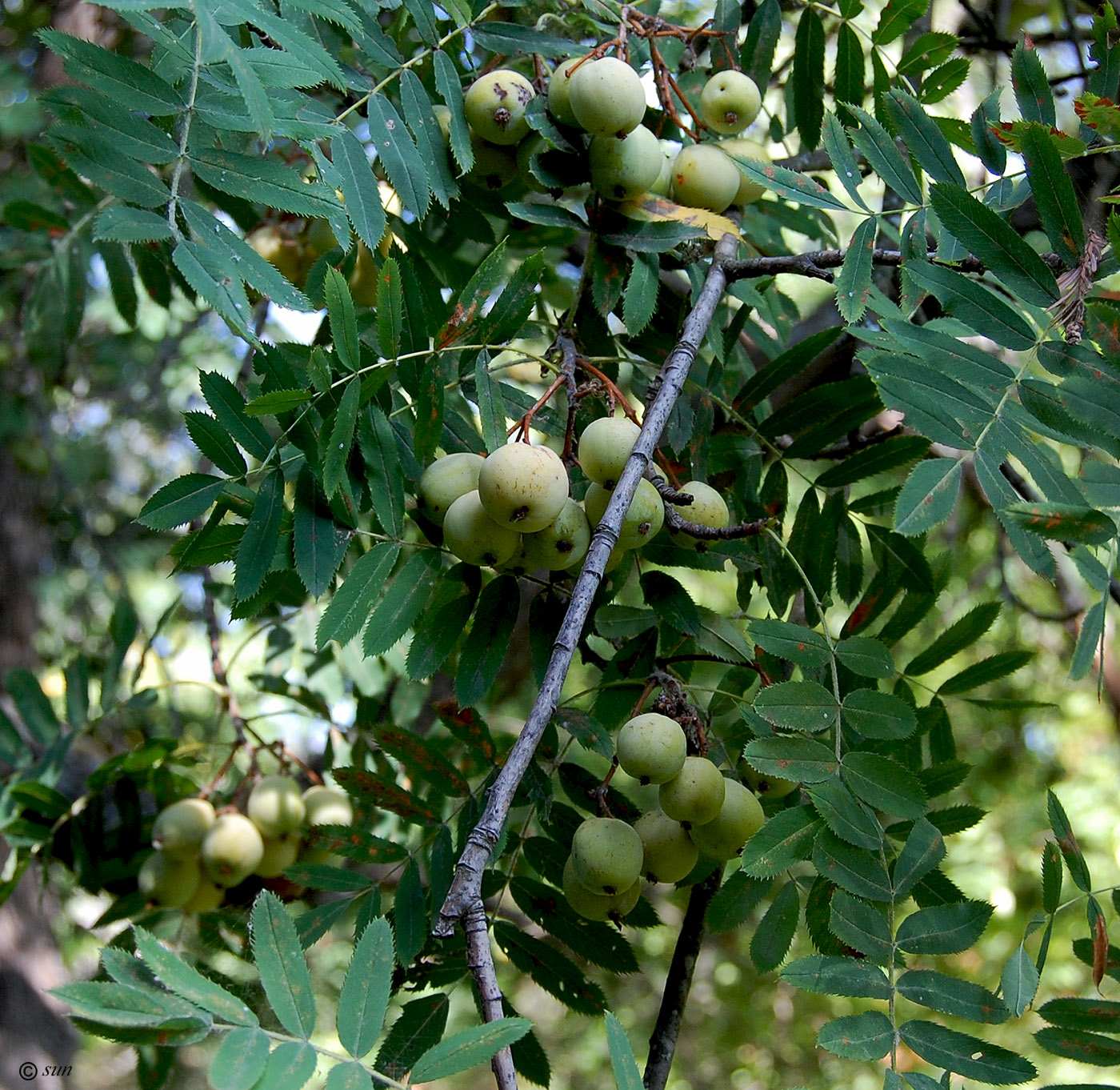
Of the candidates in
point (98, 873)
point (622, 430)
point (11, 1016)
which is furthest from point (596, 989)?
point (11, 1016)

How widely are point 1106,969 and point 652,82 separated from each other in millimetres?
1283

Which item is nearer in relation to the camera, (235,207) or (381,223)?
(381,223)

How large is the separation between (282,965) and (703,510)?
59 cm

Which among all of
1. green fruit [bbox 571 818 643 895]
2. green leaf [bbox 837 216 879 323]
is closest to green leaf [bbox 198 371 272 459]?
green fruit [bbox 571 818 643 895]

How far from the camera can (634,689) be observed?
49.3 inches

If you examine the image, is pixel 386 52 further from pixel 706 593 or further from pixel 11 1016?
pixel 706 593

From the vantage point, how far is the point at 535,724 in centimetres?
77

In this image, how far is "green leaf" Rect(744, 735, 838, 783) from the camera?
950 millimetres

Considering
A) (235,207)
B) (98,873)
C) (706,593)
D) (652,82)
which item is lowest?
(706,593)

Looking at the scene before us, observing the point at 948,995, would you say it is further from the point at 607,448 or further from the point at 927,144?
the point at 927,144

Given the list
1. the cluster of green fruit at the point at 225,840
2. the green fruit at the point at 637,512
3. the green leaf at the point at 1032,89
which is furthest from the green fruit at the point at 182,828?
the green leaf at the point at 1032,89

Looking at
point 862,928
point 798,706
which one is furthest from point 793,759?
point 862,928

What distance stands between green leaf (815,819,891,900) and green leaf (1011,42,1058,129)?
784 mm

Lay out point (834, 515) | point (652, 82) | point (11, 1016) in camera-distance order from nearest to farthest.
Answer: point (834, 515), point (652, 82), point (11, 1016)
